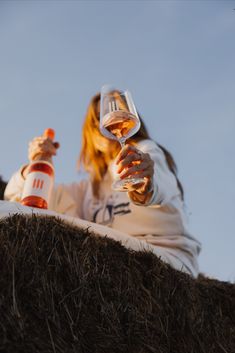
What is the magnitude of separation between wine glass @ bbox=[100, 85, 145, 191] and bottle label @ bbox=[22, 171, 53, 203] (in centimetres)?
44

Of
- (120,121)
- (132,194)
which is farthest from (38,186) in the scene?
(120,121)

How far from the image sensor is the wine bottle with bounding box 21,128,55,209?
1.44 metres

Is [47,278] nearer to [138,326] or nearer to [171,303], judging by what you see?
[138,326]

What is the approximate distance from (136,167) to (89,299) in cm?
48

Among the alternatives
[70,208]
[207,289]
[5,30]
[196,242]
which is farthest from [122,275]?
[5,30]

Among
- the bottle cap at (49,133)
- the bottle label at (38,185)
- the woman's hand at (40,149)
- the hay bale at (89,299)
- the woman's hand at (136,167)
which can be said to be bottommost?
the hay bale at (89,299)

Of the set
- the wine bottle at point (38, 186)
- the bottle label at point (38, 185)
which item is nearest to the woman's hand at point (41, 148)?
the wine bottle at point (38, 186)

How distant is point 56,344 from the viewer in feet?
2.03

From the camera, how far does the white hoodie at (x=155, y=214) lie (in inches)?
52.0

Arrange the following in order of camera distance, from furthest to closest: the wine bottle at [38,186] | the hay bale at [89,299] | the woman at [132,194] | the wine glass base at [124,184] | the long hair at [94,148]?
the long hair at [94,148] → the wine bottle at [38,186] → the woman at [132,194] → the wine glass base at [124,184] → the hay bale at [89,299]

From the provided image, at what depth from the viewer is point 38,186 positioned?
148 centimetres

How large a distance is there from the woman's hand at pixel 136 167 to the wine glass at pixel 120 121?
0.02 m

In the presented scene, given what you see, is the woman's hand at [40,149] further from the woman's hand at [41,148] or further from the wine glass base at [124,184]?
the wine glass base at [124,184]

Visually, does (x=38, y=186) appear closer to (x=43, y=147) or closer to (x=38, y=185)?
(x=38, y=185)
